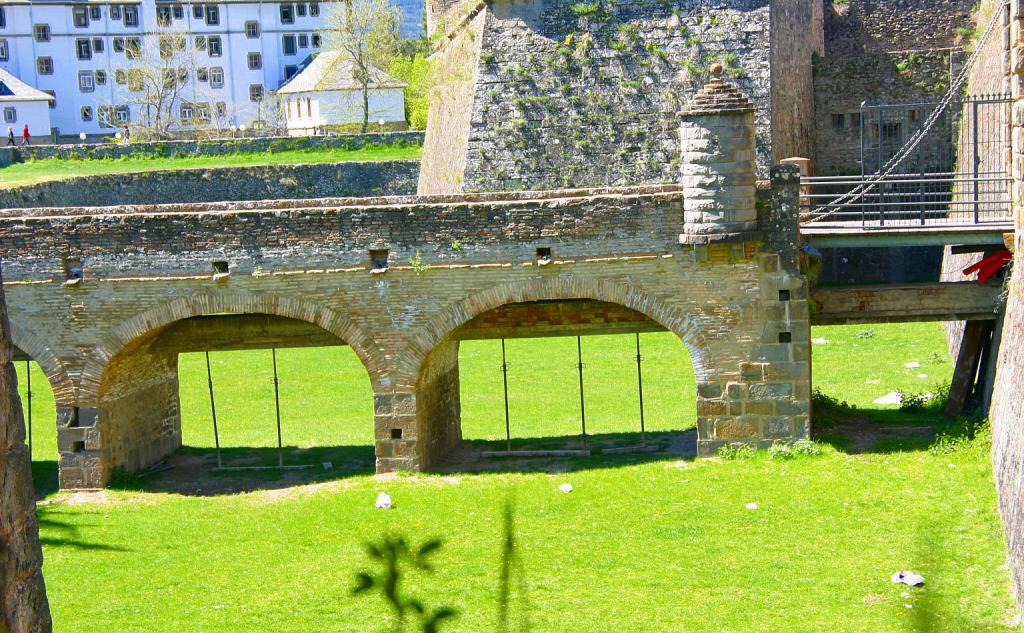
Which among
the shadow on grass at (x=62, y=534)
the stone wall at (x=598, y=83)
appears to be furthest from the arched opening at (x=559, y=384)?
the shadow on grass at (x=62, y=534)

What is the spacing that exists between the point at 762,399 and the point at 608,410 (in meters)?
7.18

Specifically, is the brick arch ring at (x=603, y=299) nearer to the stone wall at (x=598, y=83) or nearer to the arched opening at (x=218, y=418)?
the arched opening at (x=218, y=418)

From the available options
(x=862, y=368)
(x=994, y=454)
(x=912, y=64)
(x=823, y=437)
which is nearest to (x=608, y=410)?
(x=862, y=368)

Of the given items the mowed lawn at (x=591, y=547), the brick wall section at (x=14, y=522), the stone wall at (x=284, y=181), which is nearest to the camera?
the brick wall section at (x=14, y=522)

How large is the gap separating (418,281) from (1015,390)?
7.61m

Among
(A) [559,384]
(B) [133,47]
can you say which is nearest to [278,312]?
(A) [559,384]

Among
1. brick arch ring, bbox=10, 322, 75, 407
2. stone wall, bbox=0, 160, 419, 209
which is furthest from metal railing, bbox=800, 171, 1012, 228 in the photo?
stone wall, bbox=0, 160, 419, 209

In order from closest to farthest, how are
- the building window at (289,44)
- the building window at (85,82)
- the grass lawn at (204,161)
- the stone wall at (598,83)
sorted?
the stone wall at (598,83)
the grass lawn at (204,161)
the building window at (85,82)
the building window at (289,44)

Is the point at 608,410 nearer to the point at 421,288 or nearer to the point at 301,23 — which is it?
the point at 421,288

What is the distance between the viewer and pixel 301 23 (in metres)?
71.0

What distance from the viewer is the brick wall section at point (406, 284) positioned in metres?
18.0

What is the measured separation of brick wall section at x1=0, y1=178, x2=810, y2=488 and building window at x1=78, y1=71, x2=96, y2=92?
52.9 meters

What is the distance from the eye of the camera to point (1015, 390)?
14.5 meters

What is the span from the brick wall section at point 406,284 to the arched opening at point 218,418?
448mm
